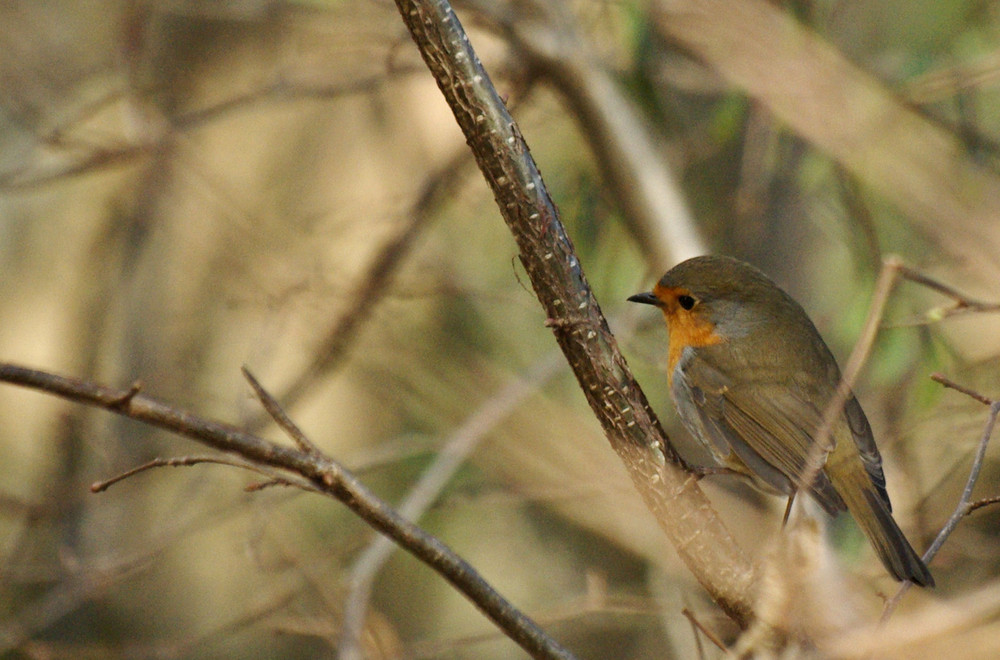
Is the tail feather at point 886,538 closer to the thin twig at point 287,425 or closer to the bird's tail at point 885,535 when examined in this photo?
the bird's tail at point 885,535

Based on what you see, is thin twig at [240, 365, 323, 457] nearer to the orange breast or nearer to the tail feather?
the tail feather

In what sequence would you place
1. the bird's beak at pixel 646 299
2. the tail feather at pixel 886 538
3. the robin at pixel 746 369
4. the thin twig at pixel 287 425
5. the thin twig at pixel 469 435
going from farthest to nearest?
the thin twig at pixel 469 435, the bird's beak at pixel 646 299, the robin at pixel 746 369, the tail feather at pixel 886 538, the thin twig at pixel 287 425

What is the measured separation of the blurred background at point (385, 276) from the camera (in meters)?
4.60

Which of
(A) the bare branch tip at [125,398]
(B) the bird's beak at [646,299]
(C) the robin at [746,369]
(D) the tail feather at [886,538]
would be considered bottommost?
(D) the tail feather at [886,538]

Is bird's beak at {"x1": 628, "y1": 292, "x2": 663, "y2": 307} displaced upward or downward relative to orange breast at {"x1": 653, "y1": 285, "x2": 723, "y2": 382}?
upward

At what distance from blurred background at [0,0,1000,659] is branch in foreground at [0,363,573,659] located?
92.6 inches

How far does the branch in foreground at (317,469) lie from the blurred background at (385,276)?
2352mm

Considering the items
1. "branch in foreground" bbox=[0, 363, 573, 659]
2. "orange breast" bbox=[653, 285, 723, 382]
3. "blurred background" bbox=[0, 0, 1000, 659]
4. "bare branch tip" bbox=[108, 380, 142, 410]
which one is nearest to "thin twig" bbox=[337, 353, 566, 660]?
"blurred background" bbox=[0, 0, 1000, 659]

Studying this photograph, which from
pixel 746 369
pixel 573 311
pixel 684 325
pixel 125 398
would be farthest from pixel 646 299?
pixel 125 398

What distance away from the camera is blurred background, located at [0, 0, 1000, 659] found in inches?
181

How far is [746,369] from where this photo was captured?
355cm

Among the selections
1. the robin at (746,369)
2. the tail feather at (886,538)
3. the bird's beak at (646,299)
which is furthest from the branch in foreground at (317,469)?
the bird's beak at (646,299)

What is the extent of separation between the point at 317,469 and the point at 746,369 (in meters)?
2.24

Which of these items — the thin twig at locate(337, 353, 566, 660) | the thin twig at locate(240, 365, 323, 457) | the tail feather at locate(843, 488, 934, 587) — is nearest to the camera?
the thin twig at locate(240, 365, 323, 457)
